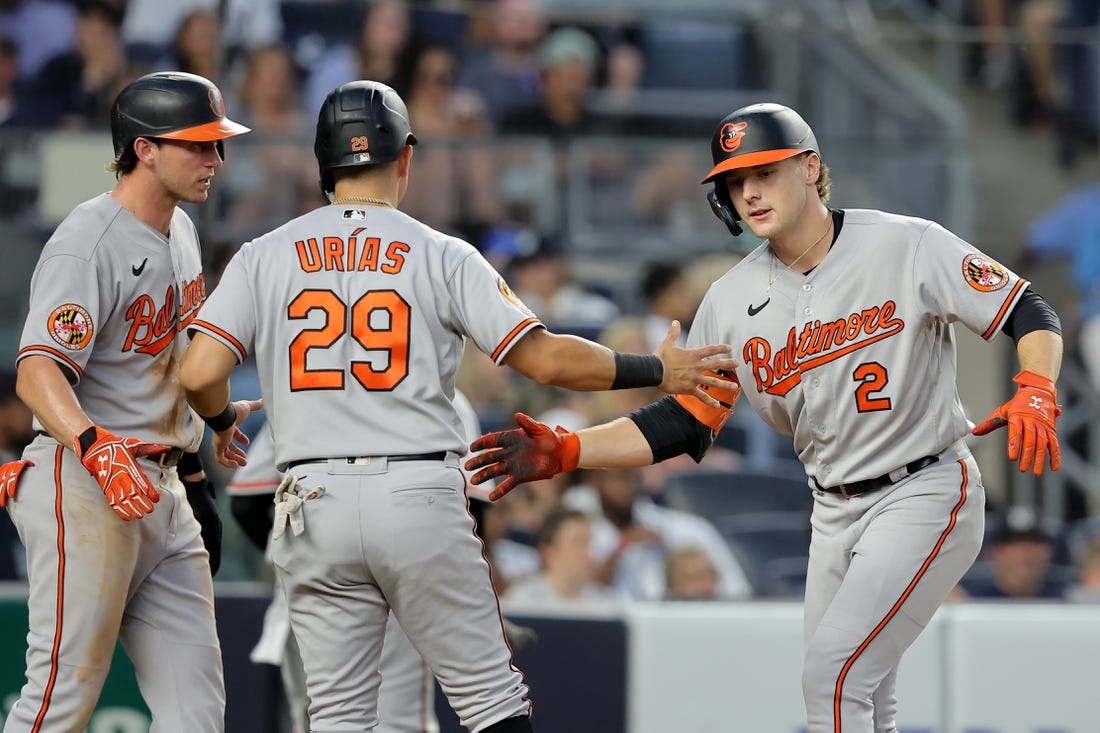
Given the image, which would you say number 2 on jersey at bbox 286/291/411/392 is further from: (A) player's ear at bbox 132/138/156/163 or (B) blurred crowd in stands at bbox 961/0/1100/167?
(B) blurred crowd in stands at bbox 961/0/1100/167

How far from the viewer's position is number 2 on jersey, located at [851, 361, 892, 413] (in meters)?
4.38

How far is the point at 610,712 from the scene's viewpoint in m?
6.47

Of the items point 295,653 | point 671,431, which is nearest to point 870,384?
point 671,431

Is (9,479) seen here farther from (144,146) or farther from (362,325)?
(362,325)

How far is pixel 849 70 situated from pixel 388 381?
654 centimetres

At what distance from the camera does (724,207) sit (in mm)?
4602

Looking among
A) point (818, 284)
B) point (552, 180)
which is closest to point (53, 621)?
point (818, 284)

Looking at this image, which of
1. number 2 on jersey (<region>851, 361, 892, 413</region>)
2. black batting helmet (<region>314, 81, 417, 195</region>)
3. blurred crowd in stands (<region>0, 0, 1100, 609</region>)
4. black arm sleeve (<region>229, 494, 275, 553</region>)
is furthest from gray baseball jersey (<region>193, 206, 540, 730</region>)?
blurred crowd in stands (<region>0, 0, 1100, 609</region>)

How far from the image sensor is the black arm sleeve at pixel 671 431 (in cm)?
458

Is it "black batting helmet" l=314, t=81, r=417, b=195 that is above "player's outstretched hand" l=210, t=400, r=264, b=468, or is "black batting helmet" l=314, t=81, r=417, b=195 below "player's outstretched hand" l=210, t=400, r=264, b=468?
above

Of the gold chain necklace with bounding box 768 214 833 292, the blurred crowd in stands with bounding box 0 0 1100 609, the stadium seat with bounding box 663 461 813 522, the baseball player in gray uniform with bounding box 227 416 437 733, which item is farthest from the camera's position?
the stadium seat with bounding box 663 461 813 522

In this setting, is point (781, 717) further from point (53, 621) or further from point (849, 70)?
point (849, 70)

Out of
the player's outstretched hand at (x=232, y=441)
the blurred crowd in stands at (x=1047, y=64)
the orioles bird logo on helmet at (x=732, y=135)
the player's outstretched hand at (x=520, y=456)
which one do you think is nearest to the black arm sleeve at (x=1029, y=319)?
the orioles bird logo on helmet at (x=732, y=135)

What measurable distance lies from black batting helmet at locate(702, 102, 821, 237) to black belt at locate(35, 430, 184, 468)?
1.69 metres
